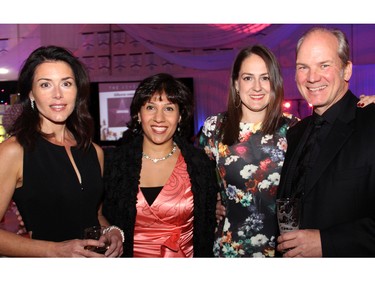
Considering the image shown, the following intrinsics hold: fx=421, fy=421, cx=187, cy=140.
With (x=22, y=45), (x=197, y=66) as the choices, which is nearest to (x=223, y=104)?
(x=197, y=66)

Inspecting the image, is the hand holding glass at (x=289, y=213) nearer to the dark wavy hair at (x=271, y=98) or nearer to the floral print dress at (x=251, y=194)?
the floral print dress at (x=251, y=194)

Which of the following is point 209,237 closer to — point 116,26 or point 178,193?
point 178,193

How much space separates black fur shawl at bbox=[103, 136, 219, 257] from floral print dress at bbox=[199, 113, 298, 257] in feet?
0.29

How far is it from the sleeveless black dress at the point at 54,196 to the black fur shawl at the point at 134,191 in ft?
0.94

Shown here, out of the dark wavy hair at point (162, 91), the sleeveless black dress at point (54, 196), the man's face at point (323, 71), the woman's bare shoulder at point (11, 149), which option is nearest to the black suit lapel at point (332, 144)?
the man's face at point (323, 71)

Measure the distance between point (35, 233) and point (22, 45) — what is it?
33.6 feet

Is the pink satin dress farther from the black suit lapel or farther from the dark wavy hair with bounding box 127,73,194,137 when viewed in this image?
the black suit lapel

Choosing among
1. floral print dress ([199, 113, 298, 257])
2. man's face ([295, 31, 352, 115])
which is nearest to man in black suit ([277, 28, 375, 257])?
man's face ([295, 31, 352, 115])

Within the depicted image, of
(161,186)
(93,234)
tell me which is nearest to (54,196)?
(93,234)

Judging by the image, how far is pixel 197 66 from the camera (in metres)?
9.64

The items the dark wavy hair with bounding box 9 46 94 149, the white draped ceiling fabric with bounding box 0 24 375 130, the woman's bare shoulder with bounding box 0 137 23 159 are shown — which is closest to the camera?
the woman's bare shoulder with bounding box 0 137 23 159

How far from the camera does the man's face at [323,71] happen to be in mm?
2162

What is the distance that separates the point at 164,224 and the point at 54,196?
779mm

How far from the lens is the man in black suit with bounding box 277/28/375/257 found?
187cm
